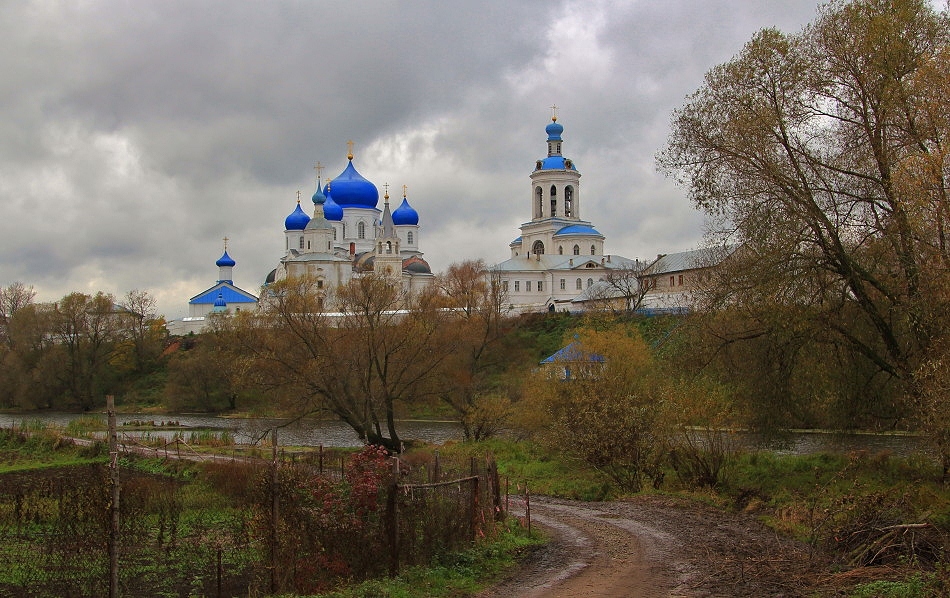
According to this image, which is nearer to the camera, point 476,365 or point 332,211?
point 476,365

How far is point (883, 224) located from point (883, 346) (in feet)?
8.33

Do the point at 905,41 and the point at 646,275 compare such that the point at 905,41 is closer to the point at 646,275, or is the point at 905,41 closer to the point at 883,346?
the point at 883,346

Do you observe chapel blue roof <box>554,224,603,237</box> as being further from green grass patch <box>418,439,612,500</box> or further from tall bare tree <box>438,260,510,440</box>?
green grass patch <box>418,439,612,500</box>

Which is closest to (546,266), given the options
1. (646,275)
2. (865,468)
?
(646,275)

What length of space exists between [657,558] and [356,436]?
2774 cm

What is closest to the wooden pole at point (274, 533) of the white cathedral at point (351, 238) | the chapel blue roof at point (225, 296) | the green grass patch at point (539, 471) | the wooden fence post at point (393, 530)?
the wooden fence post at point (393, 530)

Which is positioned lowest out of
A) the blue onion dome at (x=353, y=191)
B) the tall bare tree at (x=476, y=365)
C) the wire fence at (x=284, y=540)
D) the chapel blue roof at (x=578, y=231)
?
the wire fence at (x=284, y=540)

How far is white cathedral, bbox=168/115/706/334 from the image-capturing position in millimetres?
79688

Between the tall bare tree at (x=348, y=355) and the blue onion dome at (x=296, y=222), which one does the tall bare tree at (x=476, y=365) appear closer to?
the tall bare tree at (x=348, y=355)


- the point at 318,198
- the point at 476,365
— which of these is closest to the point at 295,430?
the point at 476,365

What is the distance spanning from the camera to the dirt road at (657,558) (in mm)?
10516

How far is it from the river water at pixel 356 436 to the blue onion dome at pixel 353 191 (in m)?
33.7

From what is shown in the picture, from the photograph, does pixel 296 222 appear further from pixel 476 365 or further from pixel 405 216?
pixel 476 365

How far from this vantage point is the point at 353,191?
87.1 meters
